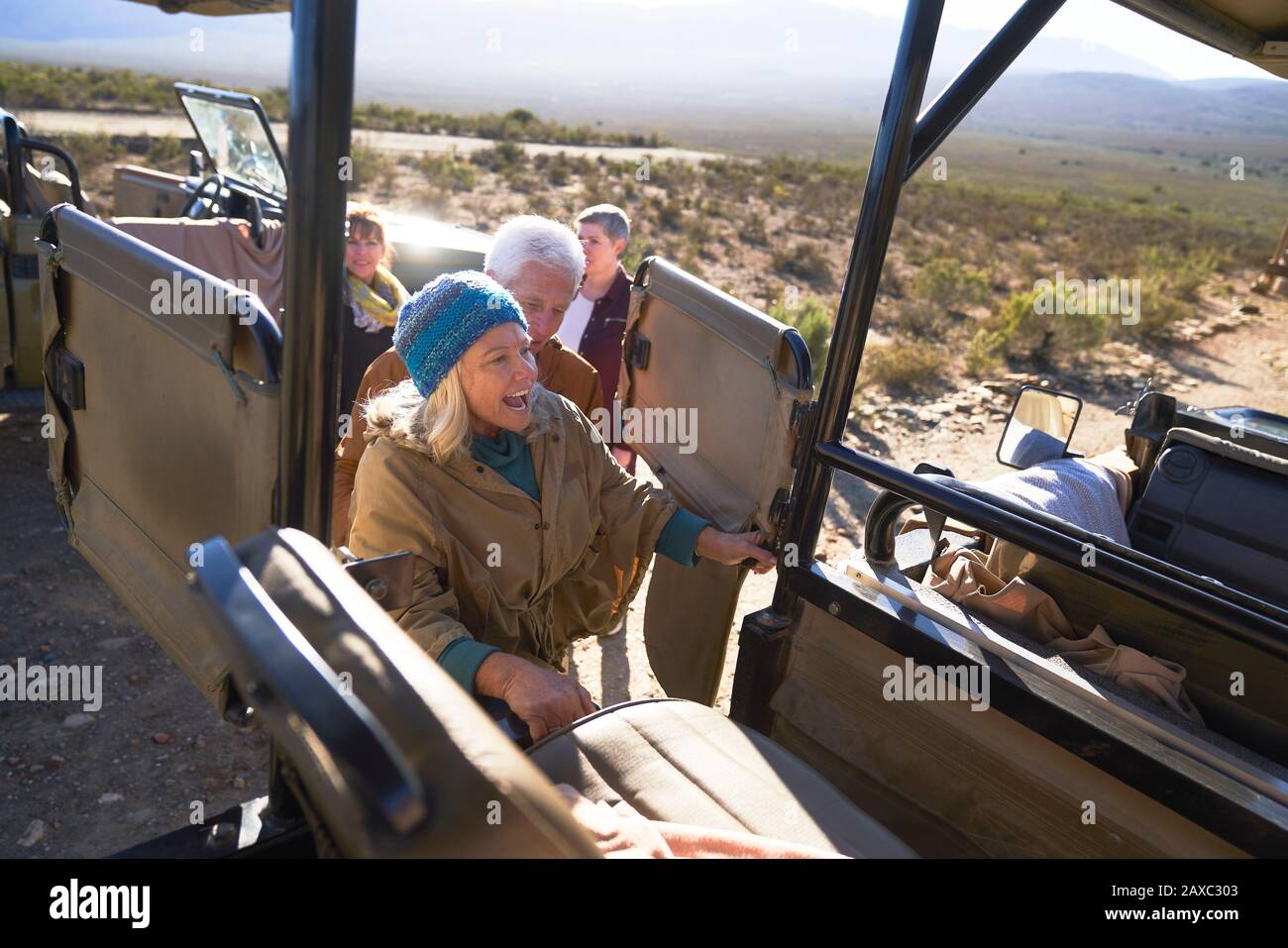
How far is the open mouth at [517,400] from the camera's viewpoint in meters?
2.33

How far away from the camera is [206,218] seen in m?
6.49

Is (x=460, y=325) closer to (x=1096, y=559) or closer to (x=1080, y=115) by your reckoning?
(x=1096, y=559)

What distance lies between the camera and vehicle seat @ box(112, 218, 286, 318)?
17.1ft

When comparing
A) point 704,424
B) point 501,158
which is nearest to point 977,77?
point 704,424

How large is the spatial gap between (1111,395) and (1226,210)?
54.9 m

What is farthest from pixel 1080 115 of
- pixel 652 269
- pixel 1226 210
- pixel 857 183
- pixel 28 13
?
pixel 652 269

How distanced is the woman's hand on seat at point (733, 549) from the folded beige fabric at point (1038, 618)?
0.44 meters

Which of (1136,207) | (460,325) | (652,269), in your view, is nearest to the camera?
(460,325)

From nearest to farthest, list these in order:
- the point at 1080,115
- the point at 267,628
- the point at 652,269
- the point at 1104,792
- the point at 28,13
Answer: the point at 267,628, the point at 1104,792, the point at 652,269, the point at 28,13, the point at 1080,115

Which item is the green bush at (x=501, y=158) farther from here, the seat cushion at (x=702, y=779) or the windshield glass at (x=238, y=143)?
the seat cushion at (x=702, y=779)

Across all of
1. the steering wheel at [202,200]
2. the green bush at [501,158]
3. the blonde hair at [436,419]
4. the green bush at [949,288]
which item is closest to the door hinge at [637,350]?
the blonde hair at [436,419]

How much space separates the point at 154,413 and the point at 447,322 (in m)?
0.67

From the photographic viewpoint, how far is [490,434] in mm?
2400

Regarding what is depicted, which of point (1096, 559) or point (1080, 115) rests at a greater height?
point (1080, 115)
